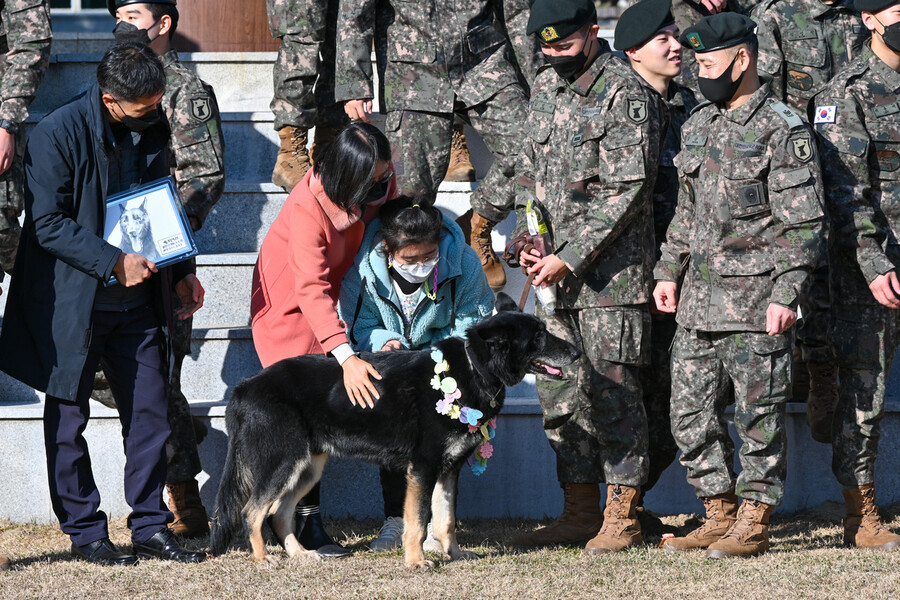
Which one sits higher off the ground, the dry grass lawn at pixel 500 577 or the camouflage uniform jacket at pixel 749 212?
the camouflage uniform jacket at pixel 749 212

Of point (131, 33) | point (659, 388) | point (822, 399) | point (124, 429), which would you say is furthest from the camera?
point (822, 399)

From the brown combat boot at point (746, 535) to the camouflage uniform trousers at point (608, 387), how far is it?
0.46m

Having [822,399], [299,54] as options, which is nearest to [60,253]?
[299,54]

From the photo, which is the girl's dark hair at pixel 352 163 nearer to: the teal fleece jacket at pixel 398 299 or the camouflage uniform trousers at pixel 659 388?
the teal fleece jacket at pixel 398 299

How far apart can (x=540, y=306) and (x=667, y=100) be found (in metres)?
1.26

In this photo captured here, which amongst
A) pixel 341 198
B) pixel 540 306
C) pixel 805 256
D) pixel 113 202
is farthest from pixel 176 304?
pixel 805 256

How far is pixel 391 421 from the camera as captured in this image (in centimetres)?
482

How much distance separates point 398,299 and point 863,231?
215 cm

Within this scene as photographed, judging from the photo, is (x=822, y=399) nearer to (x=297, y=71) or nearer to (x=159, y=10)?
(x=297, y=71)

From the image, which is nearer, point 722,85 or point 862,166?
point 722,85

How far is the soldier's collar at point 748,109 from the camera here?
4758 mm

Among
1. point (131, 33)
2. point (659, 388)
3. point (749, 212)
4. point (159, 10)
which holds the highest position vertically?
point (159, 10)

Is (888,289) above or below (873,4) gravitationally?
below

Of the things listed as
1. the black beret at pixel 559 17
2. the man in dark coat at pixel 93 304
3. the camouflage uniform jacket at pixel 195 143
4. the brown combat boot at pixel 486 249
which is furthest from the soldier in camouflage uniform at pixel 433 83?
the man in dark coat at pixel 93 304
